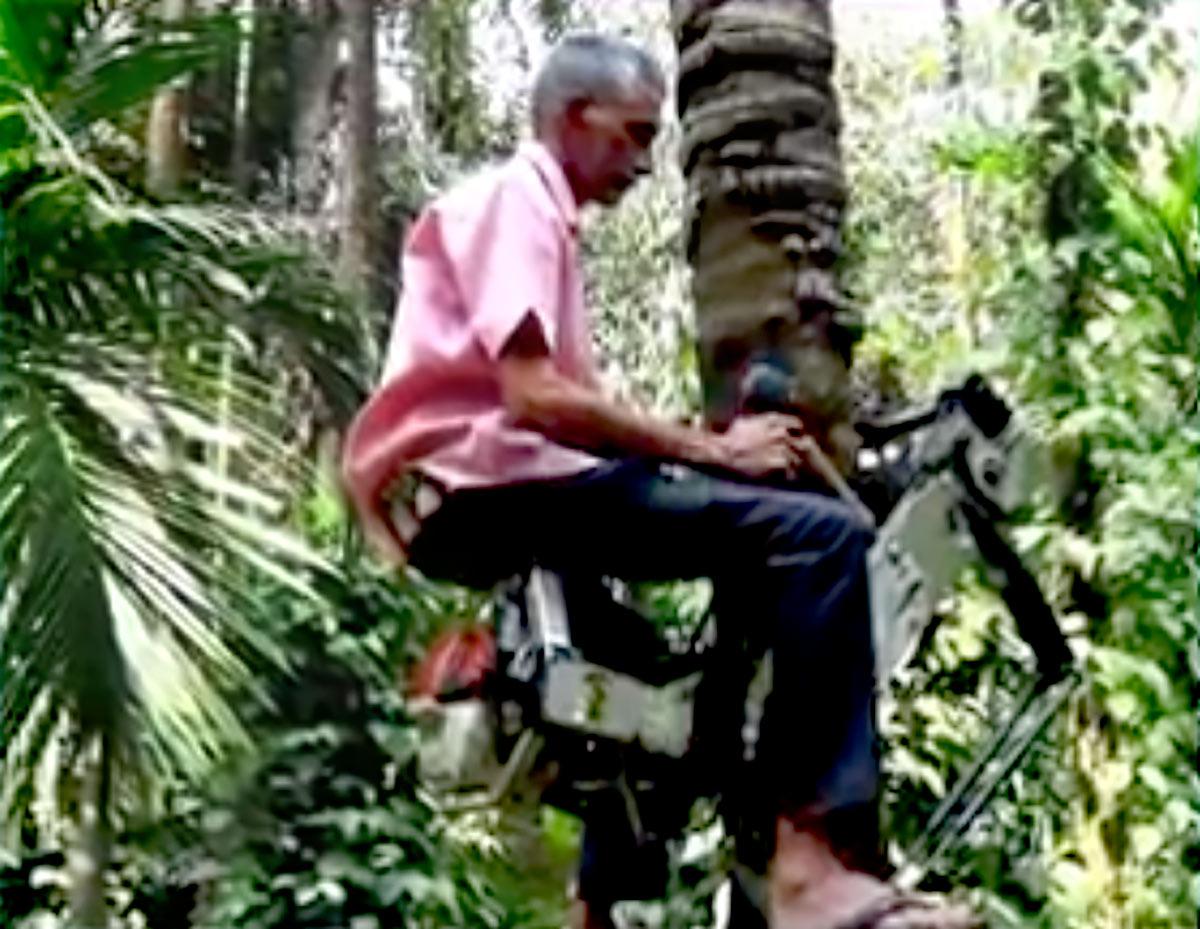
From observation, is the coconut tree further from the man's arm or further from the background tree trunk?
the background tree trunk

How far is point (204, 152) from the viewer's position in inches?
210

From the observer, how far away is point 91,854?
147 inches

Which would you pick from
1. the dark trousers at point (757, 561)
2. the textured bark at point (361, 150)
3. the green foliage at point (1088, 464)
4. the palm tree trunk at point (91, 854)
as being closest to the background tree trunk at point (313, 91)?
the textured bark at point (361, 150)

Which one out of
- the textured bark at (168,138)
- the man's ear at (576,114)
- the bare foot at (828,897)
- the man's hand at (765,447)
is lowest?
the bare foot at (828,897)

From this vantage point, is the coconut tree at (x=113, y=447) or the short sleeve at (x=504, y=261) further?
the coconut tree at (x=113, y=447)

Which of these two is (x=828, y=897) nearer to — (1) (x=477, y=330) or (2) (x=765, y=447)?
(2) (x=765, y=447)

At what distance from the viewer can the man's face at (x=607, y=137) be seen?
6.43 ft

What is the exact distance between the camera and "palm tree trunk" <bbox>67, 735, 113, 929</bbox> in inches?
130

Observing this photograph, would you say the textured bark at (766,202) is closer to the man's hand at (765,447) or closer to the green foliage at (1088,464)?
the man's hand at (765,447)

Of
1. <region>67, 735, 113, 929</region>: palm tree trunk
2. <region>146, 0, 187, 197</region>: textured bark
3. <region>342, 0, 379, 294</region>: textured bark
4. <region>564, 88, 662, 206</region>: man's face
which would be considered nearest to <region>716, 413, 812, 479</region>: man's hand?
<region>564, 88, 662, 206</region>: man's face

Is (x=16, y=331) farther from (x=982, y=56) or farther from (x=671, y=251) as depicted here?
(x=671, y=251)

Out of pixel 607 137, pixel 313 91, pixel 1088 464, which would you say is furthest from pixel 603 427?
pixel 313 91

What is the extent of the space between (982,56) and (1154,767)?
5.93ft

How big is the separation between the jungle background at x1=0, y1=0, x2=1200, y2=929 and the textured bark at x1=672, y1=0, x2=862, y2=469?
35cm
